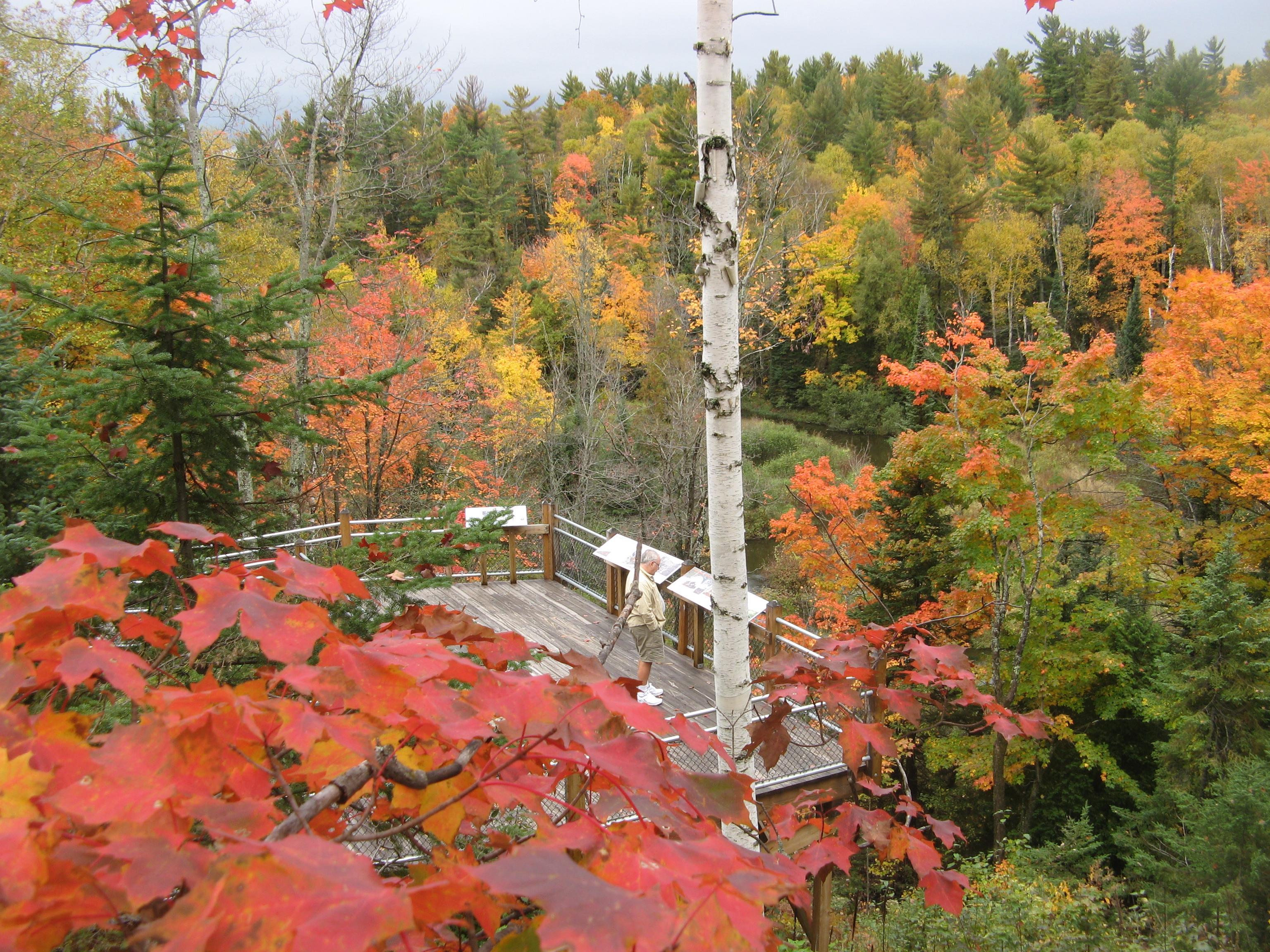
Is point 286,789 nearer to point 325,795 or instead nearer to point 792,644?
point 325,795

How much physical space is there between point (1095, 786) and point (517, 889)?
13840mm

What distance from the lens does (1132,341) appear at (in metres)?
30.5

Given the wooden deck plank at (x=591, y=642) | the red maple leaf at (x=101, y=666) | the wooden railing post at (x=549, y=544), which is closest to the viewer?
the red maple leaf at (x=101, y=666)

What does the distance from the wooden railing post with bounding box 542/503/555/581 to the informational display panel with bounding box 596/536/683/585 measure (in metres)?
1.07

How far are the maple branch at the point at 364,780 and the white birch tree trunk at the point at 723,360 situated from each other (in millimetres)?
1637

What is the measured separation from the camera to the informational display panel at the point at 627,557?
7.04m

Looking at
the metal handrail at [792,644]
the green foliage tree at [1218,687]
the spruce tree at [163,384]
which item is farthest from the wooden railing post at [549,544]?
the green foliage tree at [1218,687]

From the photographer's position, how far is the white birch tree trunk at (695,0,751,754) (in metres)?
2.74

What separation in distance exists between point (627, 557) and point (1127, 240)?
1532 inches

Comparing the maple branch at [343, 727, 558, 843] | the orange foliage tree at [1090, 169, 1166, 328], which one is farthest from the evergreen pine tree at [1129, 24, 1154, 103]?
the maple branch at [343, 727, 558, 843]

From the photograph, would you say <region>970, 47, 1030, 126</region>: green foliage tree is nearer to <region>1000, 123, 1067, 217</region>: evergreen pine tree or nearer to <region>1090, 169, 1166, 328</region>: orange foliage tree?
<region>1000, 123, 1067, 217</region>: evergreen pine tree

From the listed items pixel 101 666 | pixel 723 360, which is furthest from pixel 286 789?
pixel 723 360

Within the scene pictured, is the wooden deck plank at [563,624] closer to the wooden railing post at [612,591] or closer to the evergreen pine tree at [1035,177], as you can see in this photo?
the wooden railing post at [612,591]

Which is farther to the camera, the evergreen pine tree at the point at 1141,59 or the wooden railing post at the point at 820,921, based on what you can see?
the evergreen pine tree at the point at 1141,59
